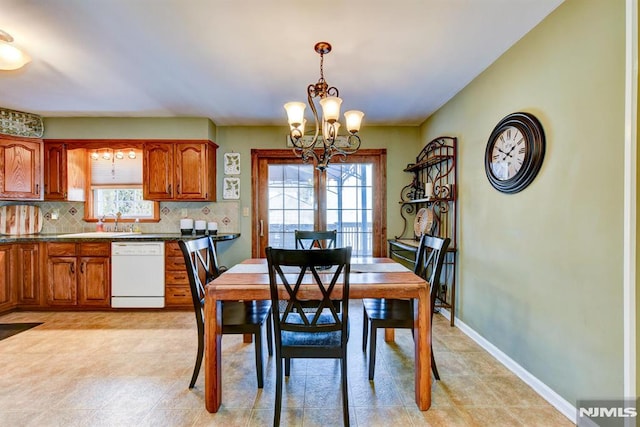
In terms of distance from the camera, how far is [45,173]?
390 cm

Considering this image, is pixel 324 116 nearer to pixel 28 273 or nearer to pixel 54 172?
pixel 54 172

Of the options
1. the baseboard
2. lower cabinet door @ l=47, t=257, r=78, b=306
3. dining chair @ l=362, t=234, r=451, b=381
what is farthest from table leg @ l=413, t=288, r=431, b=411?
lower cabinet door @ l=47, t=257, r=78, b=306

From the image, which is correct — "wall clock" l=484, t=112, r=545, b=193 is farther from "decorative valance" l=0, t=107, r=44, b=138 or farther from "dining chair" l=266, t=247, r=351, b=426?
"decorative valance" l=0, t=107, r=44, b=138

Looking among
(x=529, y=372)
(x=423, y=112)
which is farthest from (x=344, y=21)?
(x=529, y=372)

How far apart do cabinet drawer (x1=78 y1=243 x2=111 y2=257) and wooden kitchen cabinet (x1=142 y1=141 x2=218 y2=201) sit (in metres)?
0.74

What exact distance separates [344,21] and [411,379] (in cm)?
243

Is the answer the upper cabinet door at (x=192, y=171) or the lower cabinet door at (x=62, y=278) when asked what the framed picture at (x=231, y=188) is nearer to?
the upper cabinet door at (x=192, y=171)

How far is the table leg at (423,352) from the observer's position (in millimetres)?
1821

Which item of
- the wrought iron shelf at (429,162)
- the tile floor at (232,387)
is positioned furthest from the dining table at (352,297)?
the wrought iron shelf at (429,162)

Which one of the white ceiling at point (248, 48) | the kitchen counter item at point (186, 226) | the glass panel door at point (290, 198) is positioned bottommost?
Answer: the kitchen counter item at point (186, 226)

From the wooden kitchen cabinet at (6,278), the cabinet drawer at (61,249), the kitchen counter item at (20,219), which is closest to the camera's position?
the wooden kitchen cabinet at (6,278)

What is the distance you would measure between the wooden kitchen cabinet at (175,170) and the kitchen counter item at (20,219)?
1.58 metres

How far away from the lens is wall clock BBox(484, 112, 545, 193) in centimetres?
200

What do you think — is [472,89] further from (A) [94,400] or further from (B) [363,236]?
(A) [94,400]
